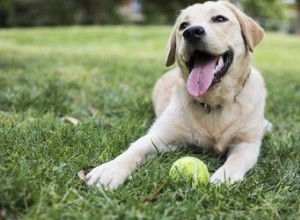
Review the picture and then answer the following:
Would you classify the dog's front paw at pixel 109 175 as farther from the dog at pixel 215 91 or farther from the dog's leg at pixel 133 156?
the dog at pixel 215 91

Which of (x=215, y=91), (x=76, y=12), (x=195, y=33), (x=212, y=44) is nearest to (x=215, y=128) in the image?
(x=215, y=91)

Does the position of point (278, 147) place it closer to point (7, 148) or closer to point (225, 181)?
point (225, 181)

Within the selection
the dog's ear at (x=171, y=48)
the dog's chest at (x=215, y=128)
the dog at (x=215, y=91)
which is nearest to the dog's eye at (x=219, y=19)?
the dog at (x=215, y=91)

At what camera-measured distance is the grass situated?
7.99 feet

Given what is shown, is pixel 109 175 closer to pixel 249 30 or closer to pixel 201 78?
pixel 201 78

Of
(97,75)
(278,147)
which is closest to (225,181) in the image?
(278,147)

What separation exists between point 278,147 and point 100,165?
1648 millimetres

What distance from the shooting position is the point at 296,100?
20.4ft

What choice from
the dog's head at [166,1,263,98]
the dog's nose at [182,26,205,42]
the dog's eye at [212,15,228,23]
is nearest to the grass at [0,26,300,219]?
the dog's head at [166,1,263,98]

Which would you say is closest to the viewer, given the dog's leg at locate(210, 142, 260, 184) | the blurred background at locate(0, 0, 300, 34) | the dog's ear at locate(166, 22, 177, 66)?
the dog's leg at locate(210, 142, 260, 184)

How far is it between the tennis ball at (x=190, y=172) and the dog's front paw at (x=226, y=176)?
0.08 metres

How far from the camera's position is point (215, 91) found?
375 cm

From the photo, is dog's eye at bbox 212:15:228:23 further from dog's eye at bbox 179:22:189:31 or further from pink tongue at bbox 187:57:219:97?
pink tongue at bbox 187:57:219:97

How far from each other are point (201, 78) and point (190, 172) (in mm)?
944
